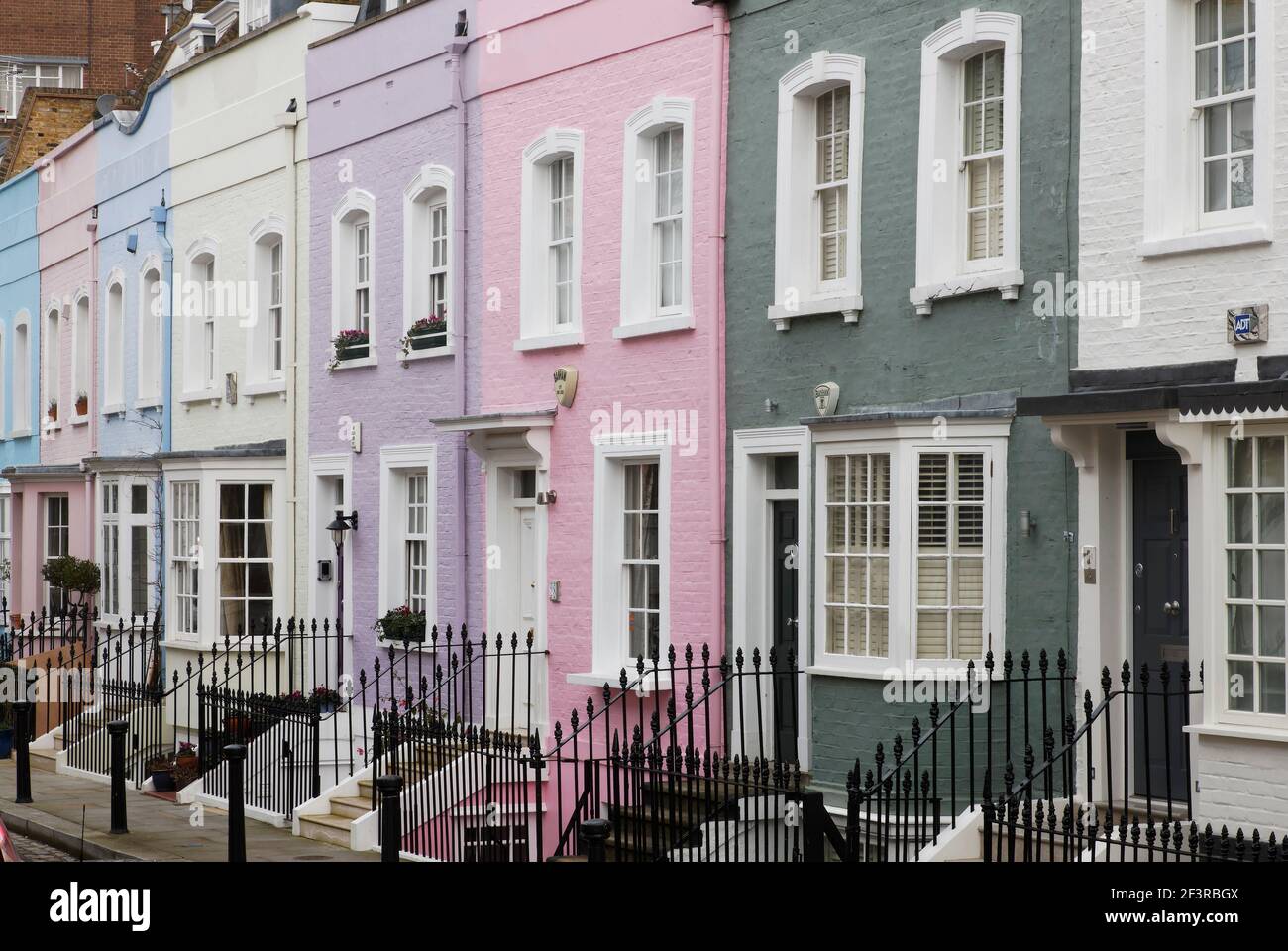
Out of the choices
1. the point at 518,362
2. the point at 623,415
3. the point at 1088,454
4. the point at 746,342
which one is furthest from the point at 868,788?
the point at 518,362

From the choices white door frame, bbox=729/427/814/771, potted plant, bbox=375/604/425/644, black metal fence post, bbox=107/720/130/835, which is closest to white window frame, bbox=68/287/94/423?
potted plant, bbox=375/604/425/644

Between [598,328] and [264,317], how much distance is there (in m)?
7.32

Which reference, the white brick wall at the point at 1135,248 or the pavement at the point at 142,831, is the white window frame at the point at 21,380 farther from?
the white brick wall at the point at 1135,248

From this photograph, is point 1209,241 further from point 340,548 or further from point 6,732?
point 6,732

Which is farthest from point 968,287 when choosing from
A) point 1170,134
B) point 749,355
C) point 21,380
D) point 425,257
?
point 21,380

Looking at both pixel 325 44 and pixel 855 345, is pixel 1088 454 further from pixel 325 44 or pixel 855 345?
pixel 325 44

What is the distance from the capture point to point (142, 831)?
17.5 meters

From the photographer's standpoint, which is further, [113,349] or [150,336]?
[113,349]

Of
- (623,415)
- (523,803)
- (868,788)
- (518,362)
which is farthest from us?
(518,362)

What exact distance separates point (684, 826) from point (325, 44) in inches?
451

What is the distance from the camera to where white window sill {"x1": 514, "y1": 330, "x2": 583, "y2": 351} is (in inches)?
701

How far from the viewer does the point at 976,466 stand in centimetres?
1347

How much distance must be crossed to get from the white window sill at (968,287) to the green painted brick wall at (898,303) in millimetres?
60

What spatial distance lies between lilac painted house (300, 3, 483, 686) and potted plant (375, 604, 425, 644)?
0.21 m
